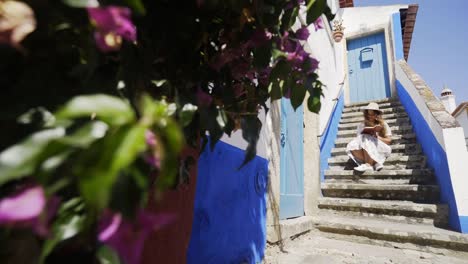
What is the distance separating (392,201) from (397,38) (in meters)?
5.59

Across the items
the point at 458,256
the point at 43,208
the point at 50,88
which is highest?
the point at 50,88

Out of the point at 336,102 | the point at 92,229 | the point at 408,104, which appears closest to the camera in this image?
the point at 92,229

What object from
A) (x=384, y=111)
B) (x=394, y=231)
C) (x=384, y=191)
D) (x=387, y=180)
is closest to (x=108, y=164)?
(x=394, y=231)

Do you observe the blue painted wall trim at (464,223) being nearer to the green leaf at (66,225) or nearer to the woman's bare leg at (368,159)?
the woman's bare leg at (368,159)

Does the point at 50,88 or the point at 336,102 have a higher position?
the point at 336,102

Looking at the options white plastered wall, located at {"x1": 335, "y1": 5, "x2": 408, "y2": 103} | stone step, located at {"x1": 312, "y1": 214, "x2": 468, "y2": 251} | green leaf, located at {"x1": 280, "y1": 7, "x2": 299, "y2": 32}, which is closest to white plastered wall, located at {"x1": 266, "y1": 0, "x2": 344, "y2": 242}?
green leaf, located at {"x1": 280, "y1": 7, "x2": 299, "y2": 32}

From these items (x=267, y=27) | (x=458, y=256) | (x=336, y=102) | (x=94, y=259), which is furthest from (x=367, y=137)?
(x=94, y=259)

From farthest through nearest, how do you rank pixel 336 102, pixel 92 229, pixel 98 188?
pixel 336 102
pixel 92 229
pixel 98 188

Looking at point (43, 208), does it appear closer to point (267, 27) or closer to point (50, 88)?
point (50, 88)

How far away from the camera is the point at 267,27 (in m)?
0.81

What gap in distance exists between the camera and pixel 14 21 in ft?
1.21

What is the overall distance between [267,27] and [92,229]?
662 mm

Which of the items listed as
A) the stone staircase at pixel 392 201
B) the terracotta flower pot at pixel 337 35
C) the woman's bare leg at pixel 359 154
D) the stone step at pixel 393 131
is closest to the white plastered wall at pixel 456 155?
the stone staircase at pixel 392 201

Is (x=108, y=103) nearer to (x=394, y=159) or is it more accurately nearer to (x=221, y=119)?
(x=221, y=119)
